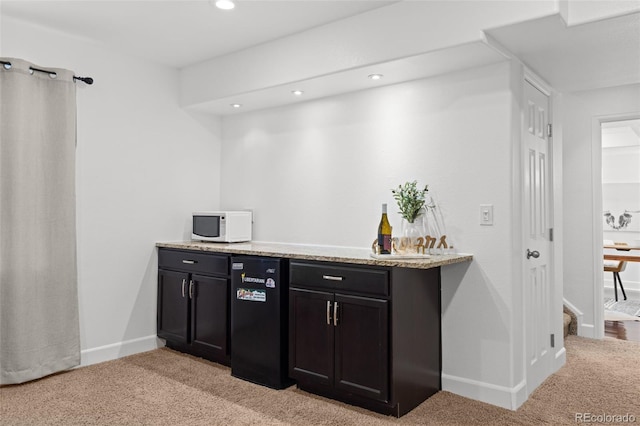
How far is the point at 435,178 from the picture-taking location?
3080mm

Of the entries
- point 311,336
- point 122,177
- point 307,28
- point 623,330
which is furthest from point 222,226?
point 623,330

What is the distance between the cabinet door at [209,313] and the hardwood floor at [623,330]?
3599 millimetres

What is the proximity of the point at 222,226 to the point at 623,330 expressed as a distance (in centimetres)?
409

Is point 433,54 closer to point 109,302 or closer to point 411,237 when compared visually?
point 411,237

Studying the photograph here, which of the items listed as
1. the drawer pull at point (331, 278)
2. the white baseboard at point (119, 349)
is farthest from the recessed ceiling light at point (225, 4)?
the white baseboard at point (119, 349)

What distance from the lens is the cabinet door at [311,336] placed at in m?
2.79

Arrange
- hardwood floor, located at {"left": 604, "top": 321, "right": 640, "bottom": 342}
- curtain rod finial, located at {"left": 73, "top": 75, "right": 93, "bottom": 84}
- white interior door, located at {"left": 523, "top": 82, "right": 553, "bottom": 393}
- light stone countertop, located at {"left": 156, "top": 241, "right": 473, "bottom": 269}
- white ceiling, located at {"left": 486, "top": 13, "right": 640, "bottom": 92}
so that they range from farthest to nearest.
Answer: hardwood floor, located at {"left": 604, "top": 321, "right": 640, "bottom": 342} → curtain rod finial, located at {"left": 73, "top": 75, "right": 93, "bottom": 84} → white interior door, located at {"left": 523, "top": 82, "right": 553, "bottom": 393} → light stone countertop, located at {"left": 156, "top": 241, "right": 473, "bottom": 269} → white ceiling, located at {"left": 486, "top": 13, "right": 640, "bottom": 92}

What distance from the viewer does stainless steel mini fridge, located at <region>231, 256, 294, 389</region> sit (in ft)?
9.86

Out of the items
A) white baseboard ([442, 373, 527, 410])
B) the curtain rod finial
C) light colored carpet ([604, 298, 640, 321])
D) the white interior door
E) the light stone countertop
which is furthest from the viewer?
light colored carpet ([604, 298, 640, 321])

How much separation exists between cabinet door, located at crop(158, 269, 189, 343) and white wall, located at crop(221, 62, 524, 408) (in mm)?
822

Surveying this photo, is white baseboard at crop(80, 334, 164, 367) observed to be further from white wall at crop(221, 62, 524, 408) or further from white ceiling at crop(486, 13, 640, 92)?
white ceiling at crop(486, 13, 640, 92)

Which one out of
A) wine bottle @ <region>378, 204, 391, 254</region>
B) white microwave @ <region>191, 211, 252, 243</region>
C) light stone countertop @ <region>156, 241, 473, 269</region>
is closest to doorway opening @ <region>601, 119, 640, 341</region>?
light stone countertop @ <region>156, 241, 473, 269</region>

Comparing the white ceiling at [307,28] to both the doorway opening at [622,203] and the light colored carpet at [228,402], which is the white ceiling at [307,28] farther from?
the doorway opening at [622,203]

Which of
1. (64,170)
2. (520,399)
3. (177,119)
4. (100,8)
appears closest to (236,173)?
(177,119)
